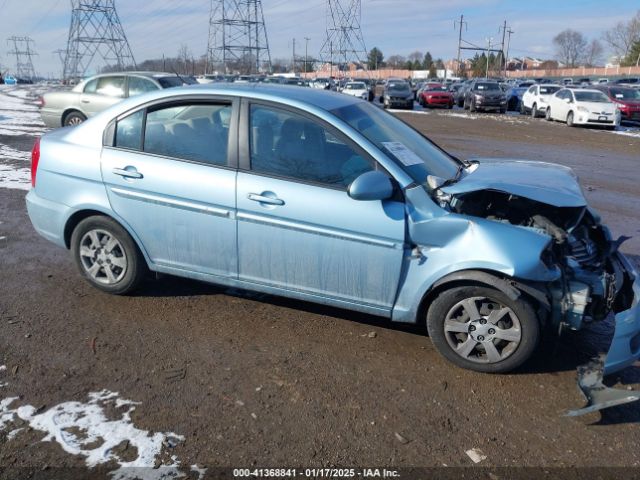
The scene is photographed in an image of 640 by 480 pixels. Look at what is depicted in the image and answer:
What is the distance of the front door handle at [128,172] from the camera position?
170 inches

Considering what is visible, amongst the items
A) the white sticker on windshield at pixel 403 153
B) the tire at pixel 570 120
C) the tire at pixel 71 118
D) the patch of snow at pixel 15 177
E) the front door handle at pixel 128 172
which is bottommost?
the patch of snow at pixel 15 177

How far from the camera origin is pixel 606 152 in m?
15.0

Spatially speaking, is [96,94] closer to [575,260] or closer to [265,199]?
[265,199]

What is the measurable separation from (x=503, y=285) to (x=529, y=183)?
2.74 ft

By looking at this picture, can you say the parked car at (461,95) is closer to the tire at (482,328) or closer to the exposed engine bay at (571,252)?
the exposed engine bay at (571,252)

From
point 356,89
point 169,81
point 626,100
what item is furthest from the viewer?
point 356,89

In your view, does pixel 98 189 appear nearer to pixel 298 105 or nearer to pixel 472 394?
pixel 298 105

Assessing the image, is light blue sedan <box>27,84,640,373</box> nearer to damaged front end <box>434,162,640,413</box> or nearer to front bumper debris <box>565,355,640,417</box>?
damaged front end <box>434,162,640,413</box>

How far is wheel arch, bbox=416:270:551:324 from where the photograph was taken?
3.47 metres

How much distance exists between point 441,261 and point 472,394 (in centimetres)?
84

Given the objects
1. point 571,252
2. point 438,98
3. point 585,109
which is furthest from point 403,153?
point 438,98

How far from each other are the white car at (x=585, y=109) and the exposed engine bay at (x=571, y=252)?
1977 cm

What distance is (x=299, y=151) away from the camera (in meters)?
4.01

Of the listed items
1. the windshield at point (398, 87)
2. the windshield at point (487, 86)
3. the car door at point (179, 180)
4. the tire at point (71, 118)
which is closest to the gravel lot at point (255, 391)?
the car door at point (179, 180)
